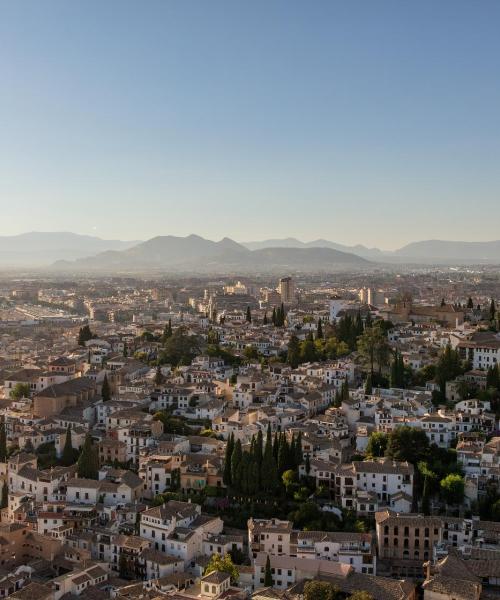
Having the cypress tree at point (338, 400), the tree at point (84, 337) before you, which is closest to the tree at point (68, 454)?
the cypress tree at point (338, 400)

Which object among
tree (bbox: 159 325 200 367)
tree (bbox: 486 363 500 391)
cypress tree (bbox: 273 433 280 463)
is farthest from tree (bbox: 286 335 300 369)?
cypress tree (bbox: 273 433 280 463)

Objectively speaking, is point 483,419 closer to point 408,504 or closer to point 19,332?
point 408,504

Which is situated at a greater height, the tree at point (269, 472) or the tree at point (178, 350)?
the tree at point (178, 350)

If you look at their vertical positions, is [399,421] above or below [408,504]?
above

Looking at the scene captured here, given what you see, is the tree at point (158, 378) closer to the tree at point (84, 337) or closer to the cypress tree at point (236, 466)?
the cypress tree at point (236, 466)

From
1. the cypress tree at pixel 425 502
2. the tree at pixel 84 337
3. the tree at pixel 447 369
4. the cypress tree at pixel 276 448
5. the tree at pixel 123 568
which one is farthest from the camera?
the tree at pixel 84 337

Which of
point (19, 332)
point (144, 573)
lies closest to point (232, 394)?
point (144, 573)

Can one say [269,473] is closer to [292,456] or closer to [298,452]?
[292,456]
